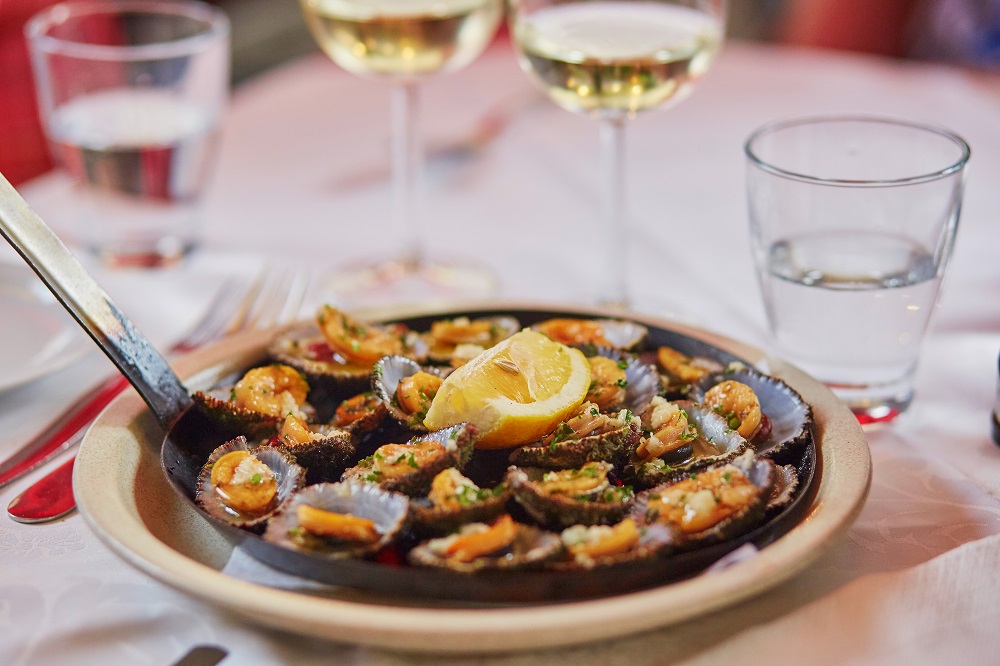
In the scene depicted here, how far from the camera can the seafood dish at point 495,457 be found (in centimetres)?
86

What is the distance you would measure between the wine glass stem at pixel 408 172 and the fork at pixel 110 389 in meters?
0.22

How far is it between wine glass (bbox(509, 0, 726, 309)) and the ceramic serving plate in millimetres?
657

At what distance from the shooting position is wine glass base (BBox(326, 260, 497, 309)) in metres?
1.78

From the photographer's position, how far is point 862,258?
1332 millimetres

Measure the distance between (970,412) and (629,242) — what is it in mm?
756

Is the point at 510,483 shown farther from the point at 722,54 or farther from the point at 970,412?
the point at 722,54

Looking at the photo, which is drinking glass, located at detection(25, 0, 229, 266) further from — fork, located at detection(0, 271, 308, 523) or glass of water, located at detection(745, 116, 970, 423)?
glass of water, located at detection(745, 116, 970, 423)

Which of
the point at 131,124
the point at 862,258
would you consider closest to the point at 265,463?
the point at 862,258

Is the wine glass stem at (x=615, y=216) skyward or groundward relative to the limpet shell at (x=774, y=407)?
groundward

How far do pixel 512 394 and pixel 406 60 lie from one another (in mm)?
921

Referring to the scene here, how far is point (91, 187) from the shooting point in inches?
71.4

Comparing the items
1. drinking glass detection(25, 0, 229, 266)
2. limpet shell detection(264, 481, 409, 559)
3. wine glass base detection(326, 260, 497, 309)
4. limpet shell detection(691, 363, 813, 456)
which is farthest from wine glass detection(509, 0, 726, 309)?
limpet shell detection(264, 481, 409, 559)

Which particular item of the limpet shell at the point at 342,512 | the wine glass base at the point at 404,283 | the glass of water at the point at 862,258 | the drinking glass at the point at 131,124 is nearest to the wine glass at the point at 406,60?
the wine glass base at the point at 404,283

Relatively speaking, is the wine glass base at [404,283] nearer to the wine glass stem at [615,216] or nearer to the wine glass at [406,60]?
the wine glass at [406,60]
